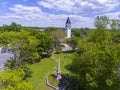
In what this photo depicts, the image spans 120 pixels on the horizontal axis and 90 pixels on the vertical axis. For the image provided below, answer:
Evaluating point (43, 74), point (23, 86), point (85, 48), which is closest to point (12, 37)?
point (43, 74)

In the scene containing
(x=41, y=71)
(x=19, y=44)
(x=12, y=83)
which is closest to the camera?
(x=12, y=83)

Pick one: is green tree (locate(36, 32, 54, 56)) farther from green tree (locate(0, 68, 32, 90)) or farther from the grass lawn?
green tree (locate(0, 68, 32, 90))

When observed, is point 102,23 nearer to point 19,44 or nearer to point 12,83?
point 19,44

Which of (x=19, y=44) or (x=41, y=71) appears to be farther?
(x=41, y=71)

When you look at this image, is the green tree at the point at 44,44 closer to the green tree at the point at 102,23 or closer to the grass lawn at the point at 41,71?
the grass lawn at the point at 41,71

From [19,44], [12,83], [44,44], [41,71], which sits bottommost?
[41,71]

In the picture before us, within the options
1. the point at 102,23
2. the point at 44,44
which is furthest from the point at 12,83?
the point at 44,44

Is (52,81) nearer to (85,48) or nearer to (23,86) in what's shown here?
(85,48)

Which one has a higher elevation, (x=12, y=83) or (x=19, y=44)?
(x=19, y=44)

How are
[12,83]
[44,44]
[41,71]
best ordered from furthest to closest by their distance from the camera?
[44,44] < [41,71] < [12,83]

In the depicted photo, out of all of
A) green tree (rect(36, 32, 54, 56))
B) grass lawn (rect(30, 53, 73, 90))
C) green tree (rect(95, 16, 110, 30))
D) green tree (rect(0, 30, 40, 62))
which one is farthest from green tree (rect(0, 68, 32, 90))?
green tree (rect(36, 32, 54, 56))

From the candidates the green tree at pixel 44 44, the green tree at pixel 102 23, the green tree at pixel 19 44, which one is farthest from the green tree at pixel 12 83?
the green tree at pixel 44 44
